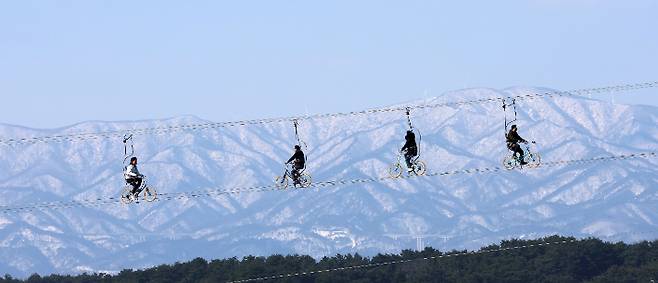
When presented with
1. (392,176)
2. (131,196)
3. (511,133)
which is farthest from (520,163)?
(131,196)

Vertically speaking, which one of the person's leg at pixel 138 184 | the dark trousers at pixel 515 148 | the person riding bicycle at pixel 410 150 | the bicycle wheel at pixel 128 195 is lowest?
the bicycle wheel at pixel 128 195

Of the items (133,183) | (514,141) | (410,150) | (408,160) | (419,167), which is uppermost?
(410,150)

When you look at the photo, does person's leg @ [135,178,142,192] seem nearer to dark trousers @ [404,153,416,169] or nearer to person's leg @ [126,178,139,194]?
person's leg @ [126,178,139,194]

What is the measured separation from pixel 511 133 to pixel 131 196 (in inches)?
804

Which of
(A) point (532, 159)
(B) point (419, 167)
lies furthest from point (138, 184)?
(A) point (532, 159)

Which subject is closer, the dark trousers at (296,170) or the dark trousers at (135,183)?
the dark trousers at (296,170)

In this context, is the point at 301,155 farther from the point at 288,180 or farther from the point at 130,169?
the point at 130,169

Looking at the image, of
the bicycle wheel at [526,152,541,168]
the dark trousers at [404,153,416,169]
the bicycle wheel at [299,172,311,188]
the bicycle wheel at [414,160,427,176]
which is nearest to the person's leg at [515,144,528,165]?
the bicycle wheel at [526,152,541,168]

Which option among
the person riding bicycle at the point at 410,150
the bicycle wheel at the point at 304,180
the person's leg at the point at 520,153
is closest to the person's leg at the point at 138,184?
the bicycle wheel at the point at 304,180

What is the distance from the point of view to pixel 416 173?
83688 mm

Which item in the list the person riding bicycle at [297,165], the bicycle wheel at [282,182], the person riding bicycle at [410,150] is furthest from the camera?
the person riding bicycle at [297,165]

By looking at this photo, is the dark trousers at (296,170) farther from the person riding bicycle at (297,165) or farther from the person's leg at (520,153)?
the person's leg at (520,153)

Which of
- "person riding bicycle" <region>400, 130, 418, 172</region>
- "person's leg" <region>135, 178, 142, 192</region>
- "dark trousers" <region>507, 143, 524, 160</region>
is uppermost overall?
"person riding bicycle" <region>400, 130, 418, 172</region>

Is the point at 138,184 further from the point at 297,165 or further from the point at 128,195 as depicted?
the point at 297,165
